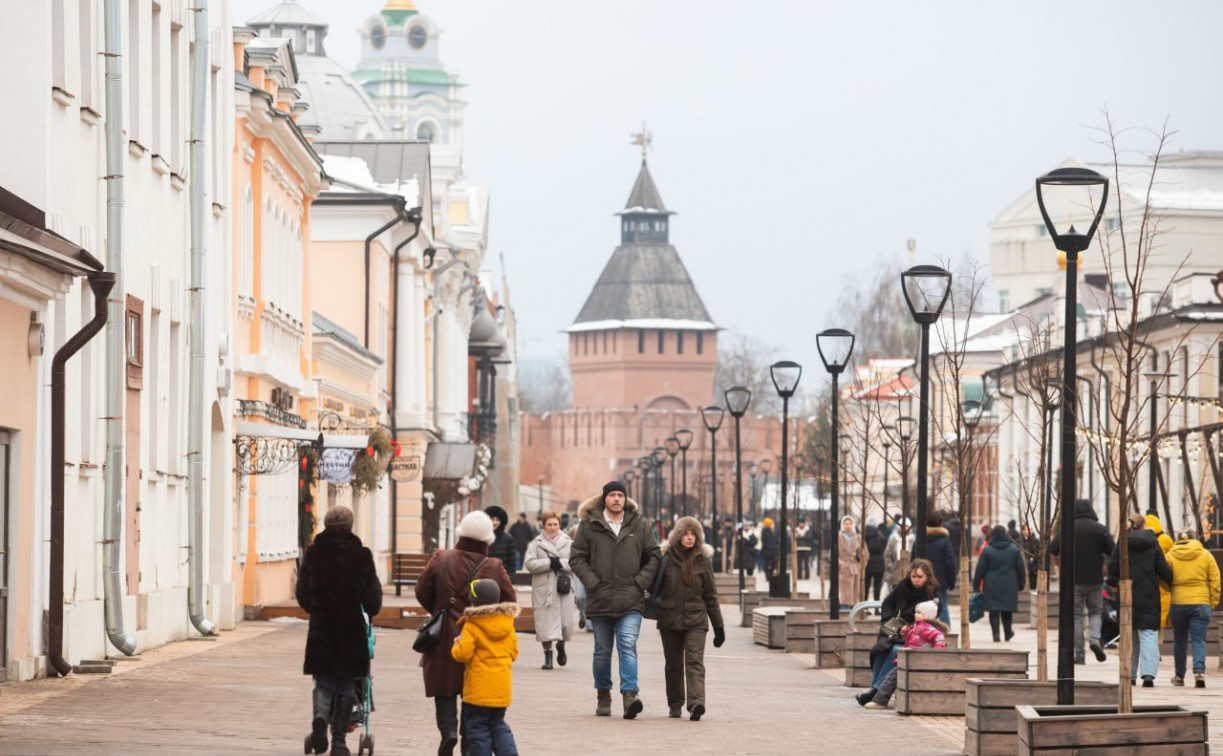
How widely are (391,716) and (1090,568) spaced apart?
8.96m

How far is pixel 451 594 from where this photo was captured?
11617 millimetres

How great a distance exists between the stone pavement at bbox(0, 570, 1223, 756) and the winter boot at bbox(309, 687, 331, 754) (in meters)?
0.34

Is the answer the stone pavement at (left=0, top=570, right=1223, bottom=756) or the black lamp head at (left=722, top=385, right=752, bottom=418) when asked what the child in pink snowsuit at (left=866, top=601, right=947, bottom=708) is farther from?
the black lamp head at (left=722, top=385, right=752, bottom=418)

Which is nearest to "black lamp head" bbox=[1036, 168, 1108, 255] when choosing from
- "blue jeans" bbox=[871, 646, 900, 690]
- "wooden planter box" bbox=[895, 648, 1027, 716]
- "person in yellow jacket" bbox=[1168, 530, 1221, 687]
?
"wooden planter box" bbox=[895, 648, 1027, 716]

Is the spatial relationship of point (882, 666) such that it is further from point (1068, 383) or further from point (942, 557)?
point (942, 557)

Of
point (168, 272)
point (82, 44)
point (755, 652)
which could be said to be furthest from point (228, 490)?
point (82, 44)

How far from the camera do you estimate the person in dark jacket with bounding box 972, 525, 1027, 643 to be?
2486cm

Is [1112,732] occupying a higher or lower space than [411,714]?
higher

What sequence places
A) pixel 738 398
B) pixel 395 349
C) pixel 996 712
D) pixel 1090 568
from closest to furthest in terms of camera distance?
pixel 996 712 → pixel 1090 568 → pixel 738 398 → pixel 395 349

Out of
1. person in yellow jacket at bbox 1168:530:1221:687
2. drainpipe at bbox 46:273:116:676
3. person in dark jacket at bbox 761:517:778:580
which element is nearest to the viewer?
drainpipe at bbox 46:273:116:676

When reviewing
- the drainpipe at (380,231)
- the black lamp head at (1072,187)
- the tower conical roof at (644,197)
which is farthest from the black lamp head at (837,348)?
the tower conical roof at (644,197)

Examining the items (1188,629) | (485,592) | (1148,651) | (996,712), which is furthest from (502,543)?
(485,592)

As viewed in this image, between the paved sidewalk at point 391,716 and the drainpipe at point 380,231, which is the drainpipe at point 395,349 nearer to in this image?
the drainpipe at point 380,231

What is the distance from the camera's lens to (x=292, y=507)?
31.0 metres
